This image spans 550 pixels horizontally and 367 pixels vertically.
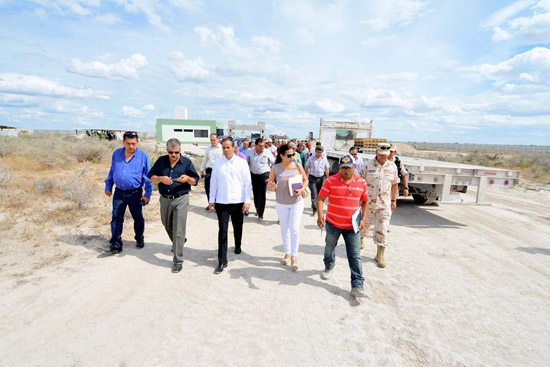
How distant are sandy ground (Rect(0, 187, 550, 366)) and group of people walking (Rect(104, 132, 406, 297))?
353 millimetres

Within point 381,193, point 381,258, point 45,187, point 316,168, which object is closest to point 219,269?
point 381,258

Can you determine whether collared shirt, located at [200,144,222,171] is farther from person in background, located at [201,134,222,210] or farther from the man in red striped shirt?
the man in red striped shirt

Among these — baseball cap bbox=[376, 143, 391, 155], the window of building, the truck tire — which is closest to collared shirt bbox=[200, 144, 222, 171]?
baseball cap bbox=[376, 143, 391, 155]

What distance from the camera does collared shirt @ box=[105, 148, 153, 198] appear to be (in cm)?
435

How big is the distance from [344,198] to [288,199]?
0.89 m

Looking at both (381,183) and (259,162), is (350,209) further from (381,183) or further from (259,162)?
(259,162)

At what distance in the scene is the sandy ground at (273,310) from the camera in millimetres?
2502

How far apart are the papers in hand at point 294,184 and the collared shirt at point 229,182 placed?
651 millimetres

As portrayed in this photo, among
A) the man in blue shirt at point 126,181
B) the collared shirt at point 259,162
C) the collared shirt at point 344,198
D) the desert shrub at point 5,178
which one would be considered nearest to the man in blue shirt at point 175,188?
the man in blue shirt at point 126,181

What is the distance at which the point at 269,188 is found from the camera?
4117 mm

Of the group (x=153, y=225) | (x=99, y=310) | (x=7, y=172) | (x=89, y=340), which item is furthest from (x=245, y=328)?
(x=7, y=172)

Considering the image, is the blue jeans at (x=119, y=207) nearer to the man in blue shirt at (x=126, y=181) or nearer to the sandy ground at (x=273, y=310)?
the man in blue shirt at (x=126, y=181)

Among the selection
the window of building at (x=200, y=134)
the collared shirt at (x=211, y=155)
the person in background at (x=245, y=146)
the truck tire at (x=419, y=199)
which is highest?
the window of building at (x=200, y=134)

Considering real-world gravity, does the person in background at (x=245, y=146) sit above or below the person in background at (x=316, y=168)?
above
